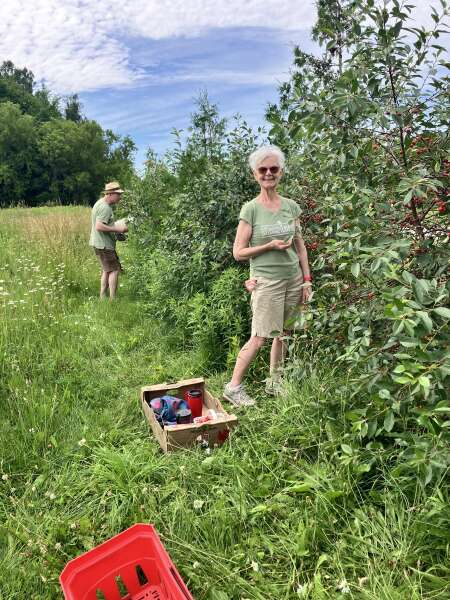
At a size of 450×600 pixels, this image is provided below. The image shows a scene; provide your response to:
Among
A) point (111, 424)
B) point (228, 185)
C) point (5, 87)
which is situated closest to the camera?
point (111, 424)

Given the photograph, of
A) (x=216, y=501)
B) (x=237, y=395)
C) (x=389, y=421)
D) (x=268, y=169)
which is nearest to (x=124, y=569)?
(x=216, y=501)

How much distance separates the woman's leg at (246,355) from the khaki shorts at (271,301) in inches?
2.8

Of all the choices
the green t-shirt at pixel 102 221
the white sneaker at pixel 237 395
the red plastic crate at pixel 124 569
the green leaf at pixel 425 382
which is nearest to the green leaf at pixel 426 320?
the green leaf at pixel 425 382

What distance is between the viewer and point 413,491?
7.08 ft

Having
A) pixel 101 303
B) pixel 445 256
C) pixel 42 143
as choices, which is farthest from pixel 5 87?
pixel 445 256

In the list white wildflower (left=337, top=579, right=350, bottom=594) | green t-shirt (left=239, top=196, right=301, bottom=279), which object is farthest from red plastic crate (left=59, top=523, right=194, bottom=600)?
green t-shirt (left=239, top=196, right=301, bottom=279)

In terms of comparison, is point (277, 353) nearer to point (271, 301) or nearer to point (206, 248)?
point (271, 301)

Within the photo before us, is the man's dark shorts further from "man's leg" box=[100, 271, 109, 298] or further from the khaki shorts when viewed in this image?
the khaki shorts

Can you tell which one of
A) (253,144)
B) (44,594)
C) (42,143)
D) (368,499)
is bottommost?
(44,594)

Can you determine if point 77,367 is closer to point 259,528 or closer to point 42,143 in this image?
point 259,528

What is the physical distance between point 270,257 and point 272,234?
0.55ft

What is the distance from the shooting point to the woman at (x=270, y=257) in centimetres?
320

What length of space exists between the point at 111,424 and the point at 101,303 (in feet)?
10.6

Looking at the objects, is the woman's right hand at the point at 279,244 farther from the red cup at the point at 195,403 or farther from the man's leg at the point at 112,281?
the man's leg at the point at 112,281
